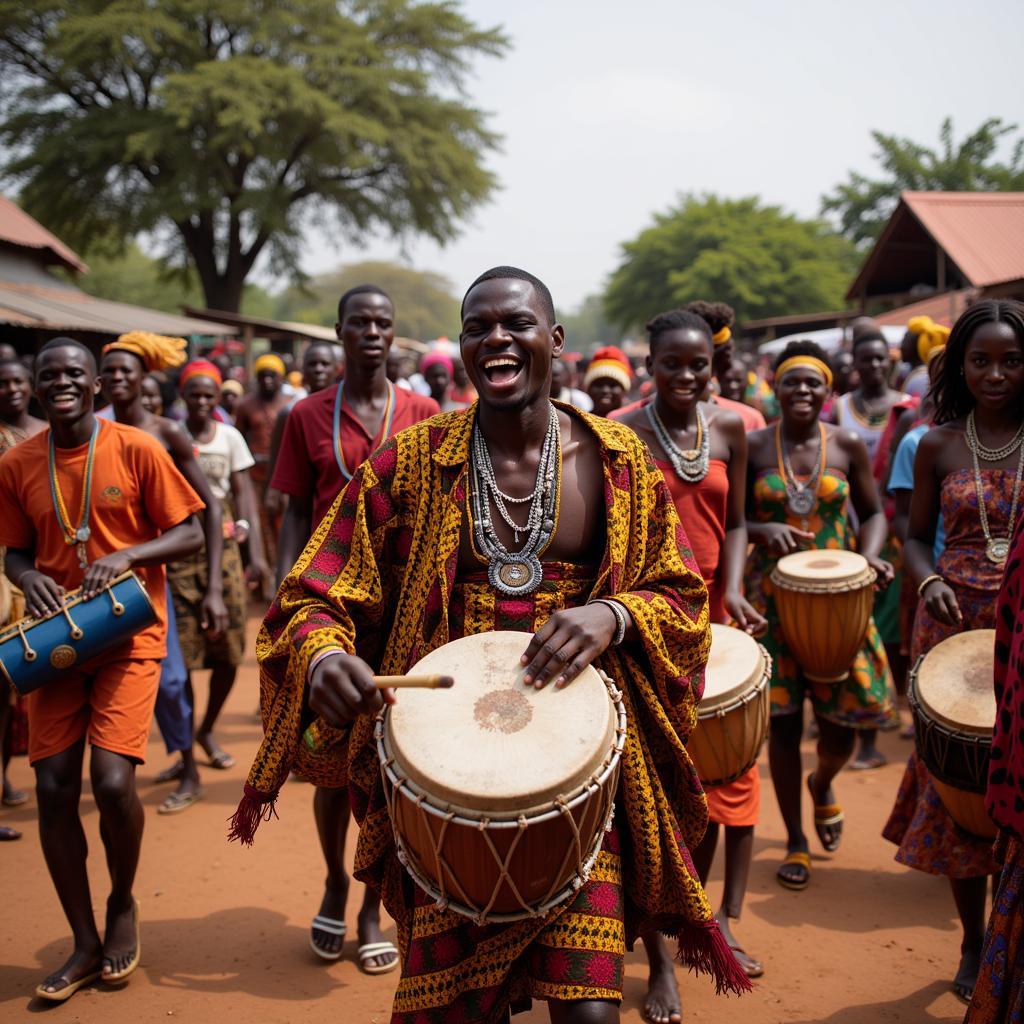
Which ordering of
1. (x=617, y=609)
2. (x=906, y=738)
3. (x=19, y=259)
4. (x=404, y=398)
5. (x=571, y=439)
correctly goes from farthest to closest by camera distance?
(x=19, y=259) → (x=906, y=738) → (x=404, y=398) → (x=571, y=439) → (x=617, y=609)

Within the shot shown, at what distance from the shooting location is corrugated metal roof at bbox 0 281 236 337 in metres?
17.3

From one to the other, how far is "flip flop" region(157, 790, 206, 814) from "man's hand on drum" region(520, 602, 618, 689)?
4.04 metres

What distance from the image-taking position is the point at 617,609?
251cm

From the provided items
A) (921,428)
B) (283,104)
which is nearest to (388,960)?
(921,428)

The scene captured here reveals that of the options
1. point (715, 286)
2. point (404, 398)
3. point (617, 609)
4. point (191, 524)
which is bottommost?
point (191, 524)

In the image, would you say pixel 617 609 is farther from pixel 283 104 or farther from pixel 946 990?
pixel 283 104

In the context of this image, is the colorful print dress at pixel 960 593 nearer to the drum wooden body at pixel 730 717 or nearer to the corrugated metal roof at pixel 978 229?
the drum wooden body at pixel 730 717

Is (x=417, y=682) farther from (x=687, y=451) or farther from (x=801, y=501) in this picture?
(x=801, y=501)

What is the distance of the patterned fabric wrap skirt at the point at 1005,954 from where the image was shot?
93.4 inches

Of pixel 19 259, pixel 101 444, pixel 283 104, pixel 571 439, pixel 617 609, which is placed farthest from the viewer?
pixel 283 104

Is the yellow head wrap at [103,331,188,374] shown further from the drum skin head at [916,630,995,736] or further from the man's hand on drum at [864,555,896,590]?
the drum skin head at [916,630,995,736]

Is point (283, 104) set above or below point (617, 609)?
above

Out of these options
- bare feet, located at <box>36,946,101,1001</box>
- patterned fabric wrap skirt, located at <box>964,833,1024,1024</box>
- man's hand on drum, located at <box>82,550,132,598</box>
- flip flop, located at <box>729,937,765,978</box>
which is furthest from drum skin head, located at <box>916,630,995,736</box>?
bare feet, located at <box>36,946,101,1001</box>

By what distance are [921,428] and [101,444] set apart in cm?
393
